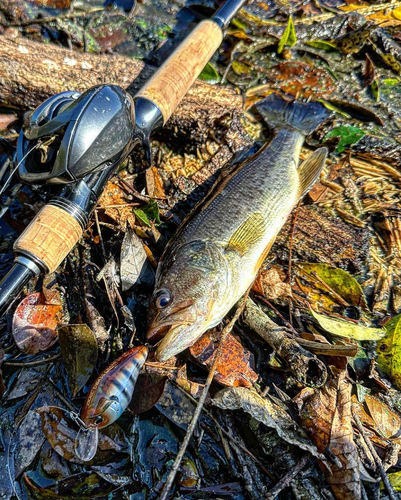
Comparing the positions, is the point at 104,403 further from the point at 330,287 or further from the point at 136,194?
the point at 330,287

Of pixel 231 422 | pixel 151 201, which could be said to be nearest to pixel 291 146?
pixel 151 201

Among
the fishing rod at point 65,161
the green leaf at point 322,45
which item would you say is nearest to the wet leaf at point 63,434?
the fishing rod at point 65,161

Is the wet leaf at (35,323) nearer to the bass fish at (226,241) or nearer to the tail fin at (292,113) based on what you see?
the bass fish at (226,241)

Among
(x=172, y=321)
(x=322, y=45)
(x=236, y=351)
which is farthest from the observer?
(x=322, y=45)

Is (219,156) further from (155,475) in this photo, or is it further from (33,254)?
(155,475)

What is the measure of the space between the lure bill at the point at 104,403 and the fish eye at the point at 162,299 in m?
0.45

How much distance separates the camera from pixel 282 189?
3.64 meters

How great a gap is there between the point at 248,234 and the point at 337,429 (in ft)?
5.09

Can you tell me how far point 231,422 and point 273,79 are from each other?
423 cm

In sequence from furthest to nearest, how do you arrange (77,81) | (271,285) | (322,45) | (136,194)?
(322,45)
(77,81)
(136,194)
(271,285)

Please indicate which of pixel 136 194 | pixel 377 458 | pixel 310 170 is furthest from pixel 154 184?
pixel 377 458

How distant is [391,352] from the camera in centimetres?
304

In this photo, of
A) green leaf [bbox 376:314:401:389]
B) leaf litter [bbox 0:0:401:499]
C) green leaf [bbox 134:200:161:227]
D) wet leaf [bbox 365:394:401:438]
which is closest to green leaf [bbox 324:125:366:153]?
leaf litter [bbox 0:0:401:499]

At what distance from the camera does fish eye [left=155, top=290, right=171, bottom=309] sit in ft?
9.14
